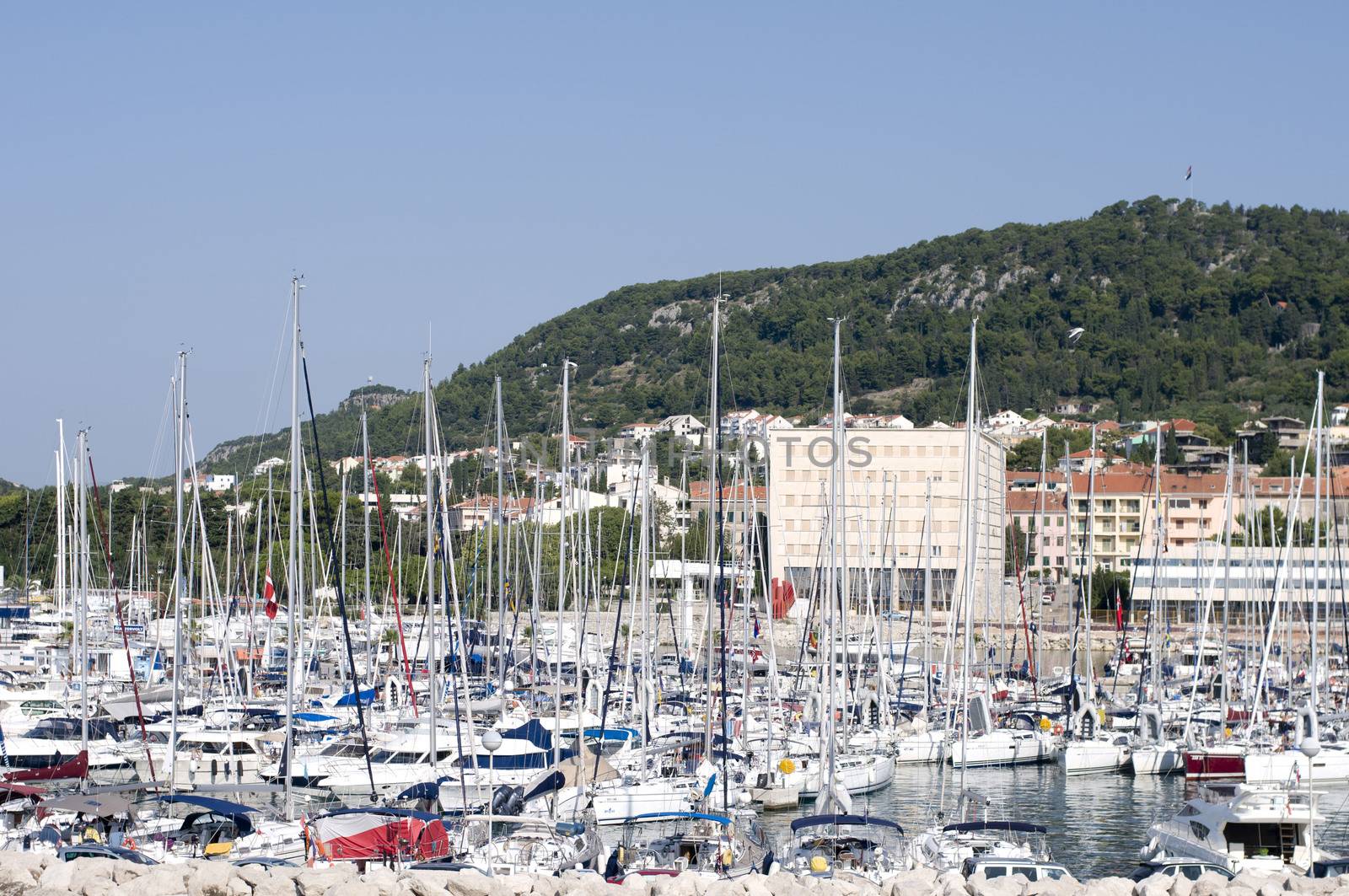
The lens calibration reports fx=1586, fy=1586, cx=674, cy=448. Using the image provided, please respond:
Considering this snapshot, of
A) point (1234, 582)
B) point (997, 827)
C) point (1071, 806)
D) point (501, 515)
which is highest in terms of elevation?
point (501, 515)

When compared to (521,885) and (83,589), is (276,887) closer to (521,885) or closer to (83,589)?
(521,885)

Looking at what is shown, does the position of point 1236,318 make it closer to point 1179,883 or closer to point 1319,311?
point 1319,311

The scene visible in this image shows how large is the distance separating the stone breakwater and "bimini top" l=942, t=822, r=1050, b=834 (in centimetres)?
510

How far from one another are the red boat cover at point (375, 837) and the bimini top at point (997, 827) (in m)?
6.49

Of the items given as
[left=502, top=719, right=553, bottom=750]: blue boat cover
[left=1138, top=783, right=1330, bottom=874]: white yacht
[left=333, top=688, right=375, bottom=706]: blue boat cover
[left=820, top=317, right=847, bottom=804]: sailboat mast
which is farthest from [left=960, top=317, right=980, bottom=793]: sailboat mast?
[left=333, top=688, right=375, bottom=706]: blue boat cover

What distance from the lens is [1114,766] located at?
30125 mm

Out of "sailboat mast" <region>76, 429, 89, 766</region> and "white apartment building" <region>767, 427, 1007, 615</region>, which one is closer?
"sailboat mast" <region>76, 429, 89, 766</region>

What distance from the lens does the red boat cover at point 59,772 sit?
78.0 feet

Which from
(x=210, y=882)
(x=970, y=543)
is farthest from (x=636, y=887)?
(x=970, y=543)

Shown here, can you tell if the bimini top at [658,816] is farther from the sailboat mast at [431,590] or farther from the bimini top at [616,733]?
the bimini top at [616,733]

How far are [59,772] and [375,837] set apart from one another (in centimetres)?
829

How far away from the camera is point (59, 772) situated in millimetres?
24281

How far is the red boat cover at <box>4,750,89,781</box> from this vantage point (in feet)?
78.0

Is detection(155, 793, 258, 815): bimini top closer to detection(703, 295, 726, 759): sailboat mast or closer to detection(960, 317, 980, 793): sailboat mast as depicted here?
detection(703, 295, 726, 759): sailboat mast
